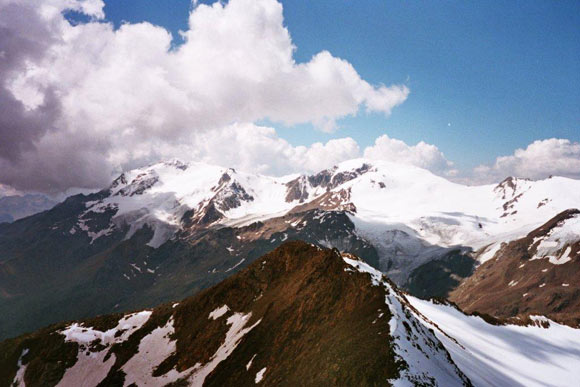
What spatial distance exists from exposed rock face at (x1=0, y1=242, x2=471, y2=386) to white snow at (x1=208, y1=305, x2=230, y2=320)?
0.44m

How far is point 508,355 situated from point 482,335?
1495 cm

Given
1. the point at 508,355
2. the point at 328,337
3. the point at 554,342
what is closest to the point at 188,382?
the point at 328,337

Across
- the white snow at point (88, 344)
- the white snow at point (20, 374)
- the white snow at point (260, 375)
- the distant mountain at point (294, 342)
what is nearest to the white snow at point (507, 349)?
the distant mountain at point (294, 342)

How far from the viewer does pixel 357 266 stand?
249 feet

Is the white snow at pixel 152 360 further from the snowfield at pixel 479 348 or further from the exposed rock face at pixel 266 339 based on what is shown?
the snowfield at pixel 479 348

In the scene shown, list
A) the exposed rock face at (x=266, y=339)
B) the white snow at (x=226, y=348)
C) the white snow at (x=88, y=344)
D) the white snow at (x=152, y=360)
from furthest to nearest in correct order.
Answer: the white snow at (x=88, y=344) → the white snow at (x=152, y=360) → the white snow at (x=226, y=348) → the exposed rock face at (x=266, y=339)

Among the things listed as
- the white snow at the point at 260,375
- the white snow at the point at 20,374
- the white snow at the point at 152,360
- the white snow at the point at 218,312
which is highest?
the white snow at the point at 218,312

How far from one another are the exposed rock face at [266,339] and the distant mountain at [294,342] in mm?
293

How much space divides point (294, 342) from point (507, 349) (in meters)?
82.4

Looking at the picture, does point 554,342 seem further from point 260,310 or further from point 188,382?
point 188,382

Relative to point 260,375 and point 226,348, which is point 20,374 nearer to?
point 226,348


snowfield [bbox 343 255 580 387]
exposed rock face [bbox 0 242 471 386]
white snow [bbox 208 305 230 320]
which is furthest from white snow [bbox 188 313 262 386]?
snowfield [bbox 343 255 580 387]

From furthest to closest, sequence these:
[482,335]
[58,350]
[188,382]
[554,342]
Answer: [554,342] < [482,335] < [58,350] < [188,382]

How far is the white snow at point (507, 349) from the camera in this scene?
70.6 meters
